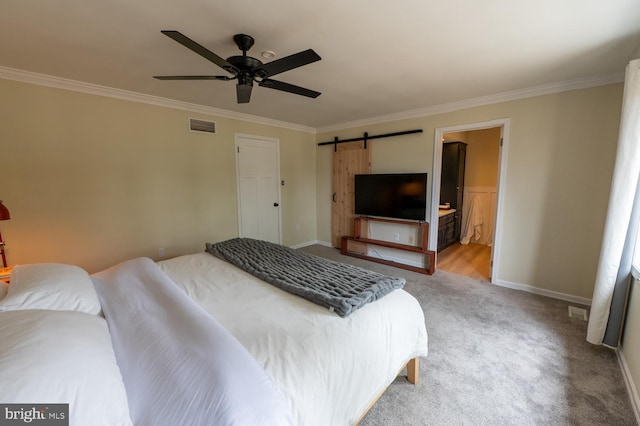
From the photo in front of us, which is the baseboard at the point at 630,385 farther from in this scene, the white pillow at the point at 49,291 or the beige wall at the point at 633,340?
the white pillow at the point at 49,291

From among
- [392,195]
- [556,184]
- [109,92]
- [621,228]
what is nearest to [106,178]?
[109,92]

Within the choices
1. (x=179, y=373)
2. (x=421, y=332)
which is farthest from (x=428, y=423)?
(x=179, y=373)

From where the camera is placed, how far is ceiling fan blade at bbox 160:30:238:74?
141 centimetres

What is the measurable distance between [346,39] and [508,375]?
2.67 m

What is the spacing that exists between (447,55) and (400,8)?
0.82 meters

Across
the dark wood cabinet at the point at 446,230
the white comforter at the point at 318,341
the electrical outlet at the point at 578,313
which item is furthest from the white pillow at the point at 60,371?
the dark wood cabinet at the point at 446,230

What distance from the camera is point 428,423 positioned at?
4.80 ft

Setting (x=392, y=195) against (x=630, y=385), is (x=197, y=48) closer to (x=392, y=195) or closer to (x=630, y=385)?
(x=392, y=195)

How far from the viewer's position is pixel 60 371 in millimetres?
699

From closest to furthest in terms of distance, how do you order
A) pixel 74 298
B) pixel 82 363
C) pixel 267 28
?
pixel 82 363 → pixel 74 298 → pixel 267 28

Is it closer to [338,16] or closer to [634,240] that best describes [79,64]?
[338,16]

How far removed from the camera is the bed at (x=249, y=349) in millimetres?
817

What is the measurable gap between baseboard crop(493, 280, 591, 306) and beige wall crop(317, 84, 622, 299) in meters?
0.03

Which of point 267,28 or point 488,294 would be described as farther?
point 488,294
